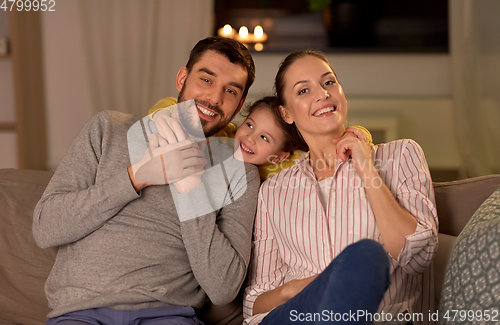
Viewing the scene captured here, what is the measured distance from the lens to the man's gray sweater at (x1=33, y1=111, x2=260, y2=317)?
1091 millimetres

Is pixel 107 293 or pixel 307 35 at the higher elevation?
pixel 307 35

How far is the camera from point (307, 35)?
3.00 meters

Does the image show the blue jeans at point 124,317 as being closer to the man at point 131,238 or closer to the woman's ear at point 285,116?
the man at point 131,238

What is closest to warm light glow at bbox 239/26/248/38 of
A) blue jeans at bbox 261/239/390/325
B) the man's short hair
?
the man's short hair

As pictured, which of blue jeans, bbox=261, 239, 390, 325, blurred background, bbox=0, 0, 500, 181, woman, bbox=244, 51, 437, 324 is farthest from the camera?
blurred background, bbox=0, 0, 500, 181

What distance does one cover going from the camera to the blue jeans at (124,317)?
41.8 inches

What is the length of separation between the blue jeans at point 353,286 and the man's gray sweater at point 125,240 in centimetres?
37

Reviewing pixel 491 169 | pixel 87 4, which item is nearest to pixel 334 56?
pixel 491 169

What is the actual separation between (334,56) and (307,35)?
0.29m

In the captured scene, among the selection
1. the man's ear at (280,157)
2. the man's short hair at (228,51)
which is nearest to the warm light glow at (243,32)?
the man's short hair at (228,51)

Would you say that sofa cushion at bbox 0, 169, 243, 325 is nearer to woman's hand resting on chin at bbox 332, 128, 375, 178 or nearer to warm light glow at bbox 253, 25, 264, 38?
woman's hand resting on chin at bbox 332, 128, 375, 178

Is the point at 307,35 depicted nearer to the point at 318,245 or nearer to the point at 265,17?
the point at 265,17

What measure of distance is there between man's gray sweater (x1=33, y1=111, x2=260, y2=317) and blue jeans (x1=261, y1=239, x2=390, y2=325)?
37 centimetres

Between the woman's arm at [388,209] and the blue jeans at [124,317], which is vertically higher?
the woman's arm at [388,209]
